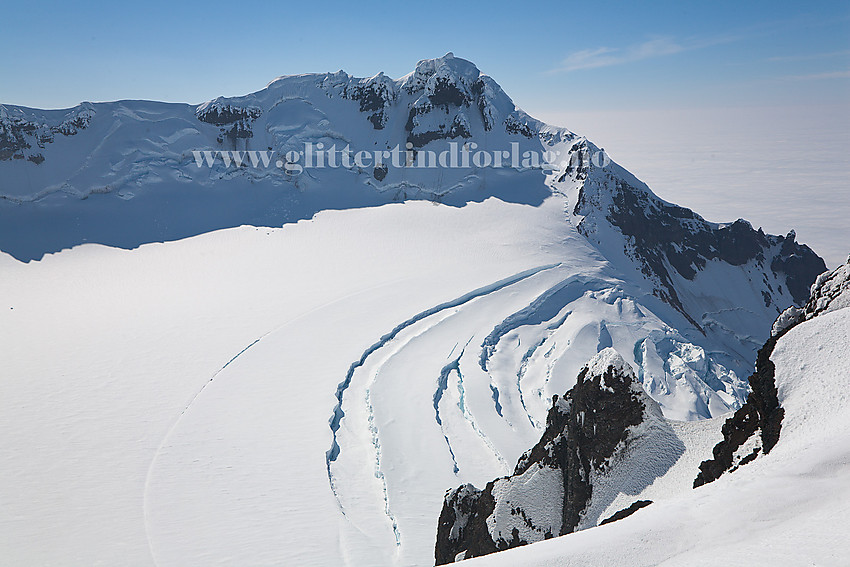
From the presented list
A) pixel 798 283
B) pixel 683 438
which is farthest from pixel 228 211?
pixel 798 283

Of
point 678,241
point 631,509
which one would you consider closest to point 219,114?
point 678,241

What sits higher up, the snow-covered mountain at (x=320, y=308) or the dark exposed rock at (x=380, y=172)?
the dark exposed rock at (x=380, y=172)

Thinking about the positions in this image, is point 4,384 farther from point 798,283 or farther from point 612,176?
point 798,283

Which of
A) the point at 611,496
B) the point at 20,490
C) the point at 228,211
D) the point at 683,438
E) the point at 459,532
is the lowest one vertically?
the point at 20,490

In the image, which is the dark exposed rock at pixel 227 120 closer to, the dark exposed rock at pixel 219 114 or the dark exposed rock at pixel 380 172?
the dark exposed rock at pixel 219 114

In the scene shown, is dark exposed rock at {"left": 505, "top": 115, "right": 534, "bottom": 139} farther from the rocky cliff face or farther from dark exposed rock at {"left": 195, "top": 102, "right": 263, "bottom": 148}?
the rocky cliff face

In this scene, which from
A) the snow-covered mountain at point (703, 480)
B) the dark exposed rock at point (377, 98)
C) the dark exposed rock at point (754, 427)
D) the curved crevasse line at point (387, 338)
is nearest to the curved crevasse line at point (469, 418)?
the curved crevasse line at point (387, 338)
